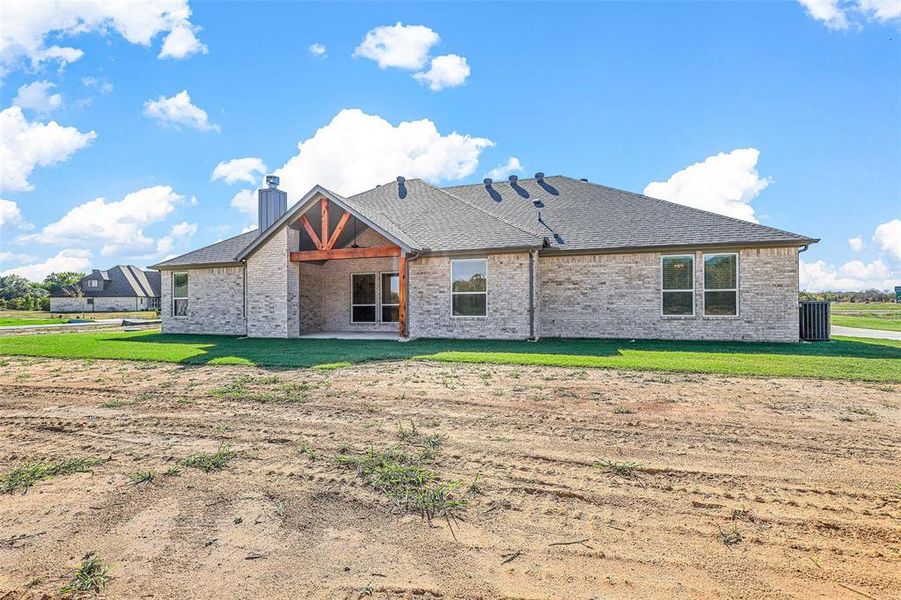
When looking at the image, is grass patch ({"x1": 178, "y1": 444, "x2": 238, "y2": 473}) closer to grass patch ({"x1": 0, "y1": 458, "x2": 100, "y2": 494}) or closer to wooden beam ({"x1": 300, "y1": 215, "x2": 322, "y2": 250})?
grass patch ({"x1": 0, "y1": 458, "x2": 100, "y2": 494})

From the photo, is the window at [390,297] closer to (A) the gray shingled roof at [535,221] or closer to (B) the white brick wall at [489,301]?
(A) the gray shingled roof at [535,221]

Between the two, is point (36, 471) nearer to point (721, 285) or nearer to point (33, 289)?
point (721, 285)

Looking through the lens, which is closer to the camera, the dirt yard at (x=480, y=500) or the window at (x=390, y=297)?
the dirt yard at (x=480, y=500)

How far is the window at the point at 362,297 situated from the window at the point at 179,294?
262 inches

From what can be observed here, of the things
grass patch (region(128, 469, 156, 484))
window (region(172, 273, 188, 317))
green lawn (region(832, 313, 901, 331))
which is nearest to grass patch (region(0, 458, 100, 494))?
grass patch (region(128, 469, 156, 484))

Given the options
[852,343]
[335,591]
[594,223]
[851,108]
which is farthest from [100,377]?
[851,108]

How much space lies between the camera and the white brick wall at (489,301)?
44.1ft

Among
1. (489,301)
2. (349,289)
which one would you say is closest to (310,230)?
(349,289)

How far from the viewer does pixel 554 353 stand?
10.5 meters

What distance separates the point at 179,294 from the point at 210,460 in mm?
16413

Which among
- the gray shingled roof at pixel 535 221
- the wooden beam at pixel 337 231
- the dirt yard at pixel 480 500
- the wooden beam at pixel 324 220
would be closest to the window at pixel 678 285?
the gray shingled roof at pixel 535 221

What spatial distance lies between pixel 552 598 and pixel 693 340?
42.1ft

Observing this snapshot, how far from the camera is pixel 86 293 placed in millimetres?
52531

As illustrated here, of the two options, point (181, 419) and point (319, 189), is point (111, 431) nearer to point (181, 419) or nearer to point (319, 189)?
point (181, 419)
